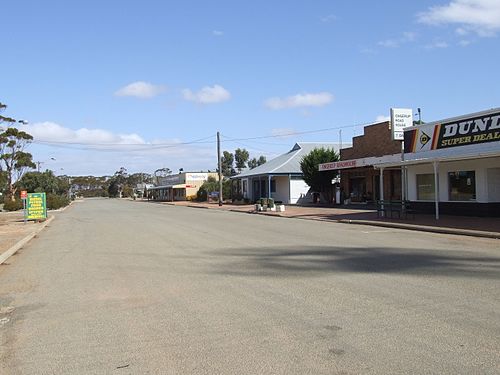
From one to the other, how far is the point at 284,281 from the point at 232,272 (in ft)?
4.88

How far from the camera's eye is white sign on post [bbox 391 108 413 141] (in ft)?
91.1

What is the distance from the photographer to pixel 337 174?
1702 inches

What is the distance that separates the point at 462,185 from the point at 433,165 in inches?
63.2

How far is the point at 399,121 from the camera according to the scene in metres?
28.0

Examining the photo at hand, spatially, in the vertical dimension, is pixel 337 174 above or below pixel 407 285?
above

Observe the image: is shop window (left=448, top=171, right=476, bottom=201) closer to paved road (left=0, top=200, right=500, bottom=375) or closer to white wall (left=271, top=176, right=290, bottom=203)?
paved road (left=0, top=200, right=500, bottom=375)

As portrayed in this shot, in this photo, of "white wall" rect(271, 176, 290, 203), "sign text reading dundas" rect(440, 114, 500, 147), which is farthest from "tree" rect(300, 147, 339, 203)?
"sign text reading dundas" rect(440, 114, 500, 147)

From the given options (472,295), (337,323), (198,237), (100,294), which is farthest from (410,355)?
(198,237)

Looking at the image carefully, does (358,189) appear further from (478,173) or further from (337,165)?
(478,173)

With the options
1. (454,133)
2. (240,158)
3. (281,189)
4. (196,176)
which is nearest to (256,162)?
(240,158)

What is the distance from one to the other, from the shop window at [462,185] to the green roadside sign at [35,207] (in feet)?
76.6

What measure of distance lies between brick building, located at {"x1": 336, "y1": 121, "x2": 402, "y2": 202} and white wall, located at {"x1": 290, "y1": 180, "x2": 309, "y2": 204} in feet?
27.6

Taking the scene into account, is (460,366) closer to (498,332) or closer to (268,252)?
(498,332)

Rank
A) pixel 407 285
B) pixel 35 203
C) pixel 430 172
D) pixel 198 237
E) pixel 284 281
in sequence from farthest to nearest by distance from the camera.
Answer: pixel 35 203, pixel 430 172, pixel 198 237, pixel 284 281, pixel 407 285
